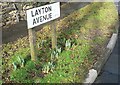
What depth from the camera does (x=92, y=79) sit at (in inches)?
231

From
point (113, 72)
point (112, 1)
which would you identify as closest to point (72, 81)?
point (113, 72)

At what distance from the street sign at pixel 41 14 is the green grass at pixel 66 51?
94 cm

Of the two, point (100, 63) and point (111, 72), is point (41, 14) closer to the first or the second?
point (100, 63)

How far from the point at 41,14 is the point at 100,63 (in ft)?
6.70

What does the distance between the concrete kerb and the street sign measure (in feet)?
5.07

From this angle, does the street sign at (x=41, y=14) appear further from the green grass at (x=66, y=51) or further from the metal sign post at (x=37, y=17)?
the green grass at (x=66, y=51)

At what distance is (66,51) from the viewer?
6582mm

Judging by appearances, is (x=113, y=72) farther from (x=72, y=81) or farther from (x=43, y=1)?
(x=43, y=1)

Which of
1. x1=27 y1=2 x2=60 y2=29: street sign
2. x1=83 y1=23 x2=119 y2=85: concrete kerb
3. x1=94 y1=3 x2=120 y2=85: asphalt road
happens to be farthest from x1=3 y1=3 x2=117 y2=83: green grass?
x1=27 y1=2 x2=60 y2=29: street sign

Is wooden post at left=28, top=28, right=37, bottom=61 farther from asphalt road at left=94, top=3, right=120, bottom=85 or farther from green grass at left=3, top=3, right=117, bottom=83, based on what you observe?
asphalt road at left=94, top=3, right=120, bottom=85

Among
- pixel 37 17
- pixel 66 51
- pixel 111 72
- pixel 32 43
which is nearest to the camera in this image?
pixel 37 17

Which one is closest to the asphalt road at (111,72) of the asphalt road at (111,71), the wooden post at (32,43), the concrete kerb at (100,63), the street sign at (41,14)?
the asphalt road at (111,71)

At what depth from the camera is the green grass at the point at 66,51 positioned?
5609mm

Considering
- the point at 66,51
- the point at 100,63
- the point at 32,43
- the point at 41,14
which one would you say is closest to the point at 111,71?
the point at 100,63
